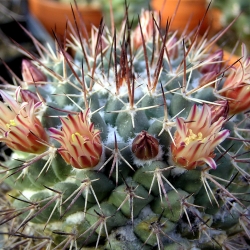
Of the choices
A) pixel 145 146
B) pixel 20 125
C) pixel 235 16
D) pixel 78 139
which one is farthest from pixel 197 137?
pixel 235 16

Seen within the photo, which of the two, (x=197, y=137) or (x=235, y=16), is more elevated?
(x=197, y=137)

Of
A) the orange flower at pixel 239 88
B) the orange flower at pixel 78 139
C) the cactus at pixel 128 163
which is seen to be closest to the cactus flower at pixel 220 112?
the cactus at pixel 128 163

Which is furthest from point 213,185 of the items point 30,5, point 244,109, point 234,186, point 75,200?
point 30,5

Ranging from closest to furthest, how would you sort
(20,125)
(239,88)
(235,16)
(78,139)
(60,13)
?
1. (78,139)
2. (20,125)
3. (239,88)
4. (235,16)
5. (60,13)

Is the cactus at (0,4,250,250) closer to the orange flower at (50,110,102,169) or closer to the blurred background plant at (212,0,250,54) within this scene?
the orange flower at (50,110,102,169)

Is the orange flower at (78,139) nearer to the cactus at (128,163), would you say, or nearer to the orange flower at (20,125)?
the cactus at (128,163)

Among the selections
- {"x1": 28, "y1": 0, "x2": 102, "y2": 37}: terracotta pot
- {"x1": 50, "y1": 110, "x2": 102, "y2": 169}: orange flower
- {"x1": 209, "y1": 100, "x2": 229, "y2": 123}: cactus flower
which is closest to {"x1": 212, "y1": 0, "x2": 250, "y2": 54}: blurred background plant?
{"x1": 28, "y1": 0, "x2": 102, "y2": 37}: terracotta pot

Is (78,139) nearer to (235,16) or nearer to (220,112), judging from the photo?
(220,112)
